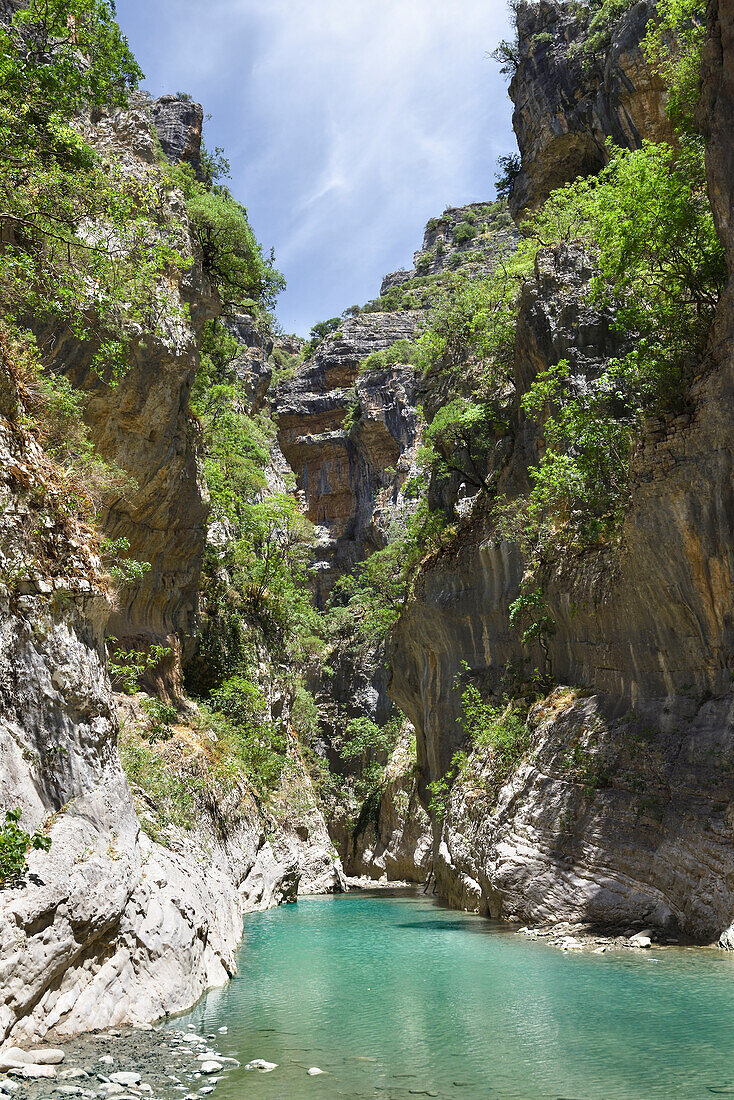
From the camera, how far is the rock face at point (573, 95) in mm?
26203

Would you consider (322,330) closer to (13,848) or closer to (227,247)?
(227,247)

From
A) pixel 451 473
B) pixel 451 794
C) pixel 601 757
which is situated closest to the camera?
pixel 601 757

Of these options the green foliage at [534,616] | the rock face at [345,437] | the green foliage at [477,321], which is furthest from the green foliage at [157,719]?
the rock face at [345,437]

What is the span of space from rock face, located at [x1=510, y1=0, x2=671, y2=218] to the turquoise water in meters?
25.7

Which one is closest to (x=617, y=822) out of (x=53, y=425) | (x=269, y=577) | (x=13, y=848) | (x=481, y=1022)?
(x=481, y=1022)

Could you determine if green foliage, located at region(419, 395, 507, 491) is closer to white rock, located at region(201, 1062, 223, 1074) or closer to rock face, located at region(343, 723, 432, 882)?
rock face, located at region(343, 723, 432, 882)

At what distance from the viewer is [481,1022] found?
8.98m

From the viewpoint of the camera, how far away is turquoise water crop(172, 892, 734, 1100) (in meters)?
6.71

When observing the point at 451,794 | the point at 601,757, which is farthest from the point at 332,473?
the point at 601,757

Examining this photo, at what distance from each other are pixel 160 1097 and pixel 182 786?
12.4m

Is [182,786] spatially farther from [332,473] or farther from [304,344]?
[304,344]

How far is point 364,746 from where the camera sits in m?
47.0

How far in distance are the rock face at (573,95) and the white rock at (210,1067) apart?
28687mm

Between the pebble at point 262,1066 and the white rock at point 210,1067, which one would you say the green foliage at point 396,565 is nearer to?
the pebble at point 262,1066
